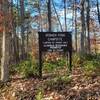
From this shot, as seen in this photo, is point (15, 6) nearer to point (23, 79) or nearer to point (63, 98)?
point (23, 79)

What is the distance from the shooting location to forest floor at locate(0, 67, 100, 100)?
1027 centimetres

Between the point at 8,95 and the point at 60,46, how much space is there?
327 cm

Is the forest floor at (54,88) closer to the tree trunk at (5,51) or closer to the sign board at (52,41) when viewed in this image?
the tree trunk at (5,51)

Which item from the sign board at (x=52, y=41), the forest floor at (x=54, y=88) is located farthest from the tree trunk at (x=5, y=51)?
the sign board at (x=52, y=41)

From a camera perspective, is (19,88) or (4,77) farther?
(4,77)

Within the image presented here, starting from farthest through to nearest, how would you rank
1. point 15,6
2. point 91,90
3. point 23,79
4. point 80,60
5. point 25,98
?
point 15,6
point 80,60
point 23,79
point 25,98
point 91,90

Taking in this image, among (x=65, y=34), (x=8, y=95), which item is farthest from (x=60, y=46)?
(x=8, y=95)

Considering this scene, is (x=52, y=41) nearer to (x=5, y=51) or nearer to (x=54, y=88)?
(x=5, y=51)

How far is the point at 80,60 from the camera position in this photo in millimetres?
15430

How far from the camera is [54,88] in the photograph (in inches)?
440

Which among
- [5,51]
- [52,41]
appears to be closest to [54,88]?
[52,41]

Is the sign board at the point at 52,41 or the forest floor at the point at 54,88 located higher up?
the sign board at the point at 52,41

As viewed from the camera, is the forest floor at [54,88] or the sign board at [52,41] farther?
the sign board at [52,41]

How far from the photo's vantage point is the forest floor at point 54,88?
10.3 meters
